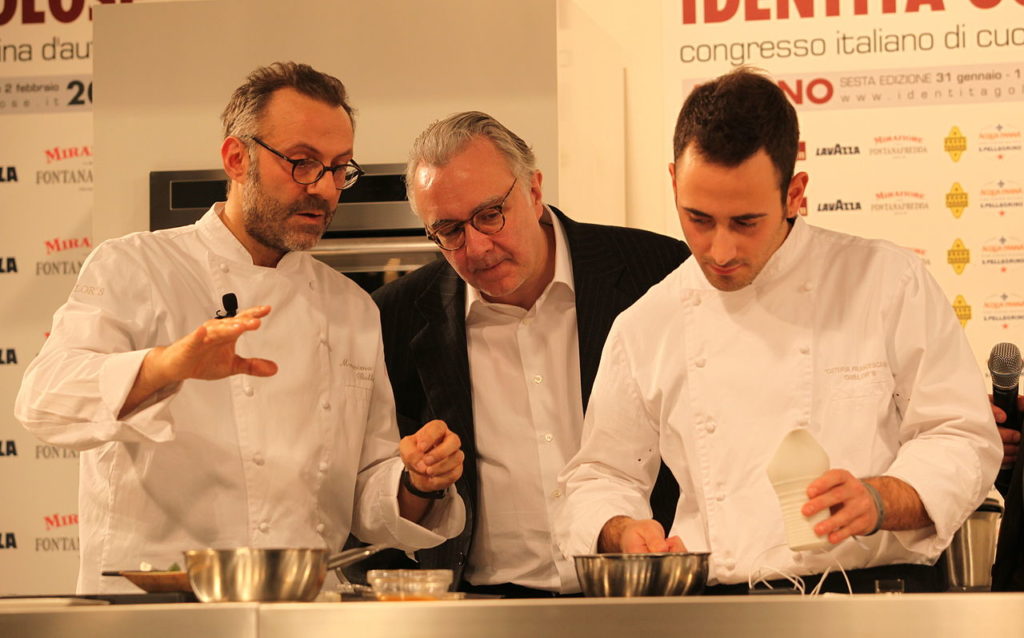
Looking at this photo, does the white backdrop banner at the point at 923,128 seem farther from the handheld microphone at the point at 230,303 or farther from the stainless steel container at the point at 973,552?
the handheld microphone at the point at 230,303

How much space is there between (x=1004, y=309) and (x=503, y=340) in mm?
1616

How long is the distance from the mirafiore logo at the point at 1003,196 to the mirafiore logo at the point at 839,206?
321 mm

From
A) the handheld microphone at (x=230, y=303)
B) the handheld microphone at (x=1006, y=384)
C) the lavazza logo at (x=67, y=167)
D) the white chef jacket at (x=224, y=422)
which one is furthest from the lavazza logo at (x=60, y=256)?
the handheld microphone at (x=1006, y=384)

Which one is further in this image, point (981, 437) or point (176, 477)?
point (176, 477)

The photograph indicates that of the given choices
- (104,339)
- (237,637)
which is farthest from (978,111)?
(237,637)

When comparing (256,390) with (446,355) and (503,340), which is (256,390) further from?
(503,340)

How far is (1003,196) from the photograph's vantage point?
3.13 m

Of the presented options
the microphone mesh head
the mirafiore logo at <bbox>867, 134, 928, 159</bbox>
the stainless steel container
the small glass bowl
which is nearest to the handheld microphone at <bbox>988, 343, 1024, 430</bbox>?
the microphone mesh head

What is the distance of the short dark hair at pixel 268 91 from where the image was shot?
6.65ft

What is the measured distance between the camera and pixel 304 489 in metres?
1.91

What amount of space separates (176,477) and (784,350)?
0.94 metres

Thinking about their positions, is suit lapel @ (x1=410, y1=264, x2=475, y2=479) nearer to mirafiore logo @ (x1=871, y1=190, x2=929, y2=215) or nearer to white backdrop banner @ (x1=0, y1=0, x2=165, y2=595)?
mirafiore logo @ (x1=871, y1=190, x2=929, y2=215)

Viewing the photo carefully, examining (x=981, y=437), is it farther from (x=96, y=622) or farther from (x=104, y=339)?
(x=104, y=339)

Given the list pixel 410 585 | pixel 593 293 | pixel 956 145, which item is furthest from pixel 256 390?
pixel 956 145
